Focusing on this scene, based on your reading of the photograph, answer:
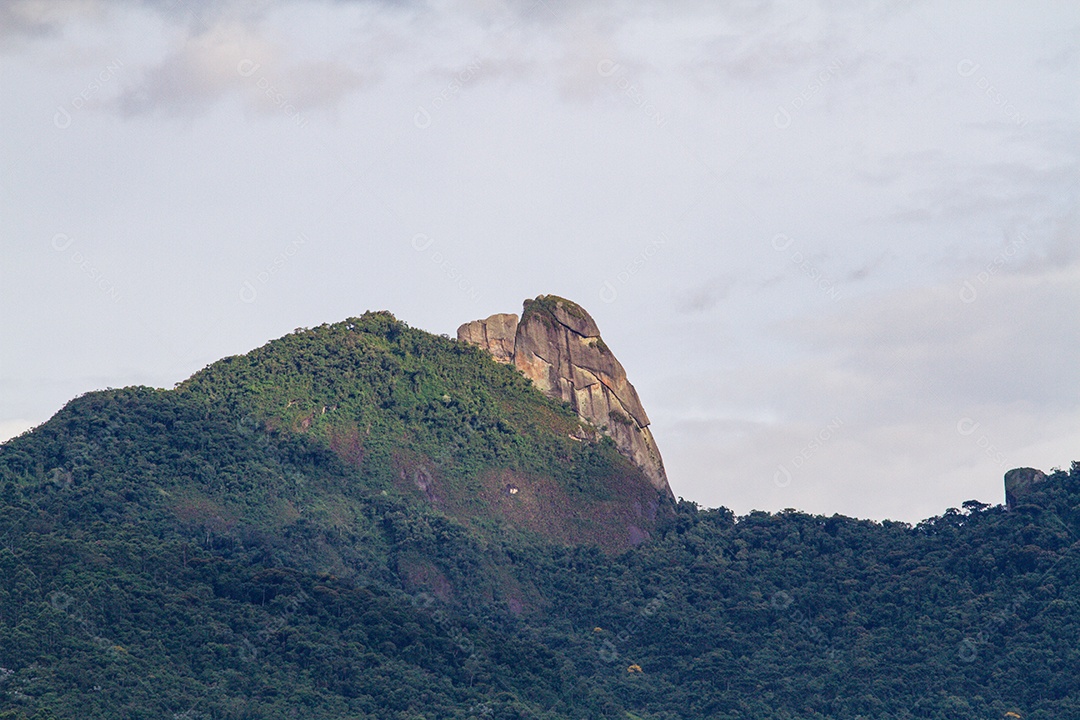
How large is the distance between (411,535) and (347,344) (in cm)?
1878

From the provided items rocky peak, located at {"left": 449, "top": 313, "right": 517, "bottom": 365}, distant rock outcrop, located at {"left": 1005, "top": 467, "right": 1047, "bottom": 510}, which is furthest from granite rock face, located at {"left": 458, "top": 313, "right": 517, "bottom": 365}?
distant rock outcrop, located at {"left": 1005, "top": 467, "right": 1047, "bottom": 510}

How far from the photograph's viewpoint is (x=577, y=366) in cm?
11638

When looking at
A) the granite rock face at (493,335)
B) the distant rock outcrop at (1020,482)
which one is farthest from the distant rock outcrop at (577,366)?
the distant rock outcrop at (1020,482)

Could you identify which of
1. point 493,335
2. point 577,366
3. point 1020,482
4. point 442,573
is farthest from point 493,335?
point 1020,482

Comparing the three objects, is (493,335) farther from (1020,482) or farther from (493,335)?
(1020,482)

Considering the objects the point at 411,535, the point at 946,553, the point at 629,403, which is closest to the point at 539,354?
the point at 629,403

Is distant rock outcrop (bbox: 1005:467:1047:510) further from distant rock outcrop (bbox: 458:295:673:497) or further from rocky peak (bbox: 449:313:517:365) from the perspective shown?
rocky peak (bbox: 449:313:517:365)

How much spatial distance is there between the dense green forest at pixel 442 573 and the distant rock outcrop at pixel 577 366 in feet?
6.03

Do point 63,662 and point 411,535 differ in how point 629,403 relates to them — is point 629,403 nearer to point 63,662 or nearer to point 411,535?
point 411,535

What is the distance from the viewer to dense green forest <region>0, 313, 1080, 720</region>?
253 ft

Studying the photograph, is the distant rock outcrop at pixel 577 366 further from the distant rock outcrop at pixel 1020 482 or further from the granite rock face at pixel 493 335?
the distant rock outcrop at pixel 1020 482

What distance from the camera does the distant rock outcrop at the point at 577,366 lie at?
116 m

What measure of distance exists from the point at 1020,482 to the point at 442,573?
3471 cm

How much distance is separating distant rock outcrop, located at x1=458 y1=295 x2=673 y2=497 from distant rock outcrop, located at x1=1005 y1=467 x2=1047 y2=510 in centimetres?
2169
